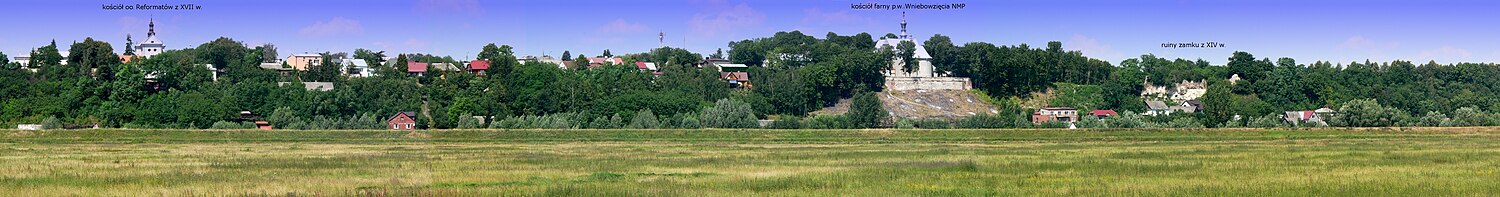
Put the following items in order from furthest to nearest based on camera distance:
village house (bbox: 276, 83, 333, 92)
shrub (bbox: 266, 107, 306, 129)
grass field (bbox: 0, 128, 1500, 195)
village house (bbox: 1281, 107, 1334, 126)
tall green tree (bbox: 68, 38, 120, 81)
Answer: village house (bbox: 1281, 107, 1334, 126) → village house (bbox: 276, 83, 333, 92) → tall green tree (bbox: 68, 38, 120, 81) → shrub (bbox: 266, 107, 306, 129) → grass field (bbox: 0, 128, 1500, 195)

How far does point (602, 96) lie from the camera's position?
162 m

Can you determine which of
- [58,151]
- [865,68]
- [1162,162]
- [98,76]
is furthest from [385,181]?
[865,68]

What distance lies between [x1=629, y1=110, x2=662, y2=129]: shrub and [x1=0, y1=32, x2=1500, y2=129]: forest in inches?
7.1

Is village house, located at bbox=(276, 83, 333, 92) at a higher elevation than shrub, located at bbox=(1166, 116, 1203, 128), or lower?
higher

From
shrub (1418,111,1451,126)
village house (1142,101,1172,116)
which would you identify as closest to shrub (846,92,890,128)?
village house (1142,101,1172,116)

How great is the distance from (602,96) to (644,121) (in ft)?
64.2

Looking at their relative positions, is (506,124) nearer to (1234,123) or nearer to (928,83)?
(1234,123)

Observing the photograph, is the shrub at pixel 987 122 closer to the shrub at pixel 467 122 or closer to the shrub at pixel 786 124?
the shrub at pixel 786 124

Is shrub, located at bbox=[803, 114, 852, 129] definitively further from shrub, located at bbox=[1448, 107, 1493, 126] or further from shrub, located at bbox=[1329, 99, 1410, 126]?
shrub, located at bbox=[1448, 107, 1493, 126]

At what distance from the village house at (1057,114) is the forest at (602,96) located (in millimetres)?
2104

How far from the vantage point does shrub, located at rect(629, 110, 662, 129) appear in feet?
462

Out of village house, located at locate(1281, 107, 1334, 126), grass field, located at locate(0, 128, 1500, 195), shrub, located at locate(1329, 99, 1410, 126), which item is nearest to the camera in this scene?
grass field, located at locate(0, 128, 1500, 195)

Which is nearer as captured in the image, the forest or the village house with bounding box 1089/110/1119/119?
the forest

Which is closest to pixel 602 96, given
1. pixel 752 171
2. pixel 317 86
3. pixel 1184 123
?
pixel 317 86
